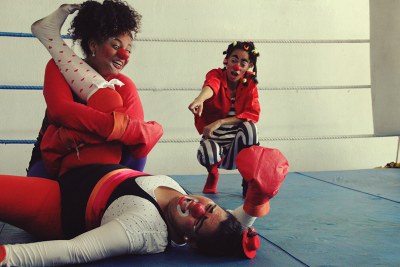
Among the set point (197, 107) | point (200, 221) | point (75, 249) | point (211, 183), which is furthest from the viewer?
point (211, 183)

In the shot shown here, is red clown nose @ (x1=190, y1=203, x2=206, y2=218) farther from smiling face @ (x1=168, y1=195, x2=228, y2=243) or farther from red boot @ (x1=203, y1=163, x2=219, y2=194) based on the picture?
red boot @ (x1=203, y1=163, x2=219, y2=194)

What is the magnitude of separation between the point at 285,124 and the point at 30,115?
1505 mm

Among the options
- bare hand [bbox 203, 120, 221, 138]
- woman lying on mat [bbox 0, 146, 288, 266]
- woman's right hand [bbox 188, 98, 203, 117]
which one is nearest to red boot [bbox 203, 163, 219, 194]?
bare hand [bbox 203, 120, 221, 138]

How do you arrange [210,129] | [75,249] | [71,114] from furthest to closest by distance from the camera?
[210,129] → [71,114] → [75,249]

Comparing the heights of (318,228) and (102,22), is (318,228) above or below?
below

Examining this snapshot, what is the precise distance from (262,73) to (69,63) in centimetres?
197

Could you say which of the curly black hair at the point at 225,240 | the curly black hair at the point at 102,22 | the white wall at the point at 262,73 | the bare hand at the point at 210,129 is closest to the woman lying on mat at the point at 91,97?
the curly black hair at the point at 102,22

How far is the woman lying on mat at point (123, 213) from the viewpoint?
1144mm

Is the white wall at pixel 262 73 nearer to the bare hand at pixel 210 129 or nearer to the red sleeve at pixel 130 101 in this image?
the bare hand at pixel 210 129

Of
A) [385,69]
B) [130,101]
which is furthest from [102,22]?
[385,69]

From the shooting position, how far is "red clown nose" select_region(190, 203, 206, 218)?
1227mm

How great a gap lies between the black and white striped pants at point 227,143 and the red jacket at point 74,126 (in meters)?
0.77

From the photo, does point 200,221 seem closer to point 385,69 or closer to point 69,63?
point 69,63

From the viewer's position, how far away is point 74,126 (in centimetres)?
144
